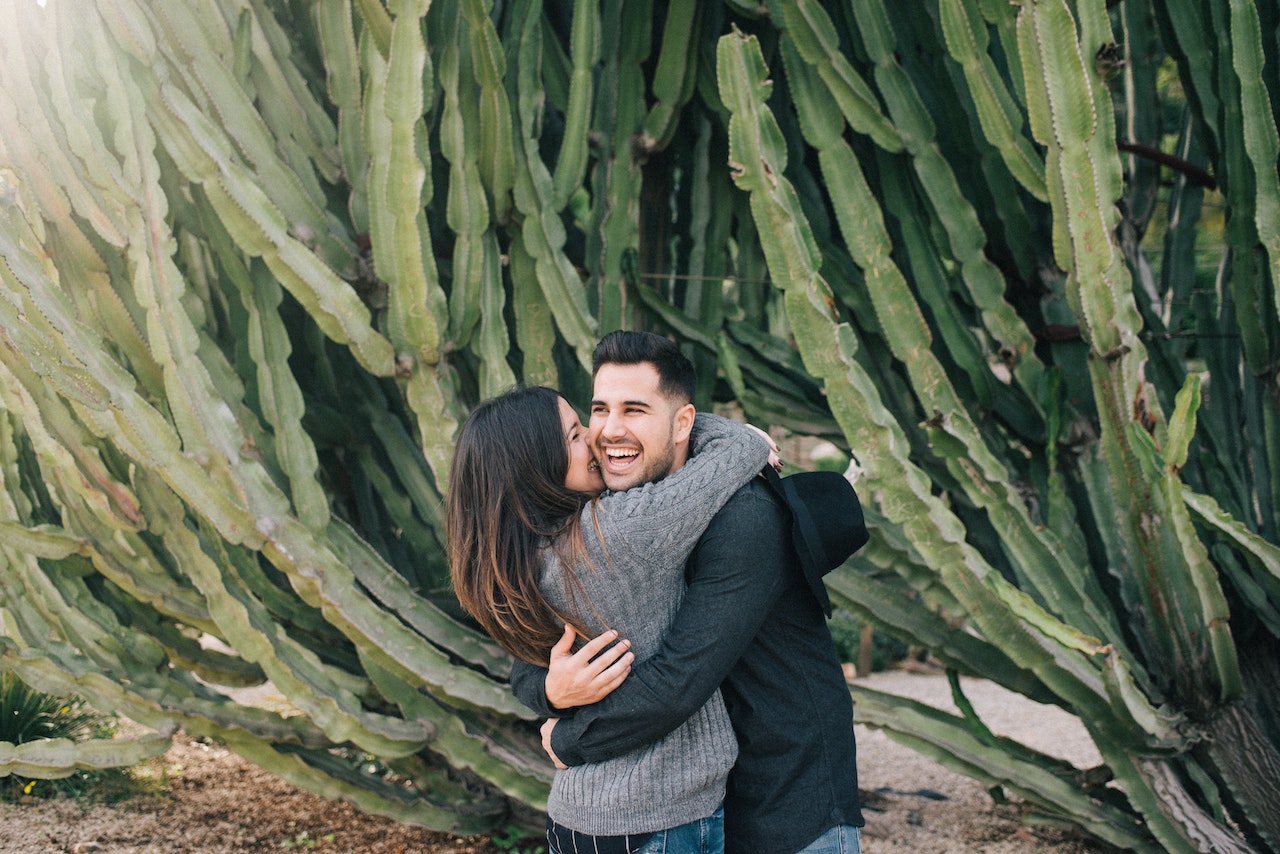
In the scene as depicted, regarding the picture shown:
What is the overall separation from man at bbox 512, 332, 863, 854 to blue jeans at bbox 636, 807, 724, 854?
0.04 metres

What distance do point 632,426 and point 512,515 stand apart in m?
0.26

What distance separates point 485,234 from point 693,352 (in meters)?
0.79

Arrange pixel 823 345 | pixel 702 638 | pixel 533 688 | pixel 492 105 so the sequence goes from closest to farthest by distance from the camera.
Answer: pixel 702 638, pixel 533 688, pixel 823 345, pixel 492 105

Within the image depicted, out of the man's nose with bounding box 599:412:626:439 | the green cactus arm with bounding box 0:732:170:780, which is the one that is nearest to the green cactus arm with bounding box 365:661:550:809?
the green cactus arm with bounding box 0:732:170:780

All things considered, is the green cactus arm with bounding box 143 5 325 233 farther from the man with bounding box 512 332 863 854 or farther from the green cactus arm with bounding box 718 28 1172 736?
the man with bounding box 512 332 863 854

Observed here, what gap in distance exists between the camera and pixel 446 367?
282cm

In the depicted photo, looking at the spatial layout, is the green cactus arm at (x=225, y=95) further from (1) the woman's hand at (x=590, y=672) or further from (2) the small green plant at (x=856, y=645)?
(2) the small green plant at (x=856, y=645)

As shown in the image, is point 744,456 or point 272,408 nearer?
point 744,456

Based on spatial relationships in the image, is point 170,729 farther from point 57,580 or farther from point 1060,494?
point 1060,494

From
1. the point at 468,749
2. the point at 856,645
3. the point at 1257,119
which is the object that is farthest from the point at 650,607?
the point at 856,645

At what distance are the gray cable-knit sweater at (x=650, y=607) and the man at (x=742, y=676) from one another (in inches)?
1.4

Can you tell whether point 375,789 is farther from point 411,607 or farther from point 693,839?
point 693,839

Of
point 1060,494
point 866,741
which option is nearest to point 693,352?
point 1060,494

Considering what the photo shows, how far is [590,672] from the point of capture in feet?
5.44
